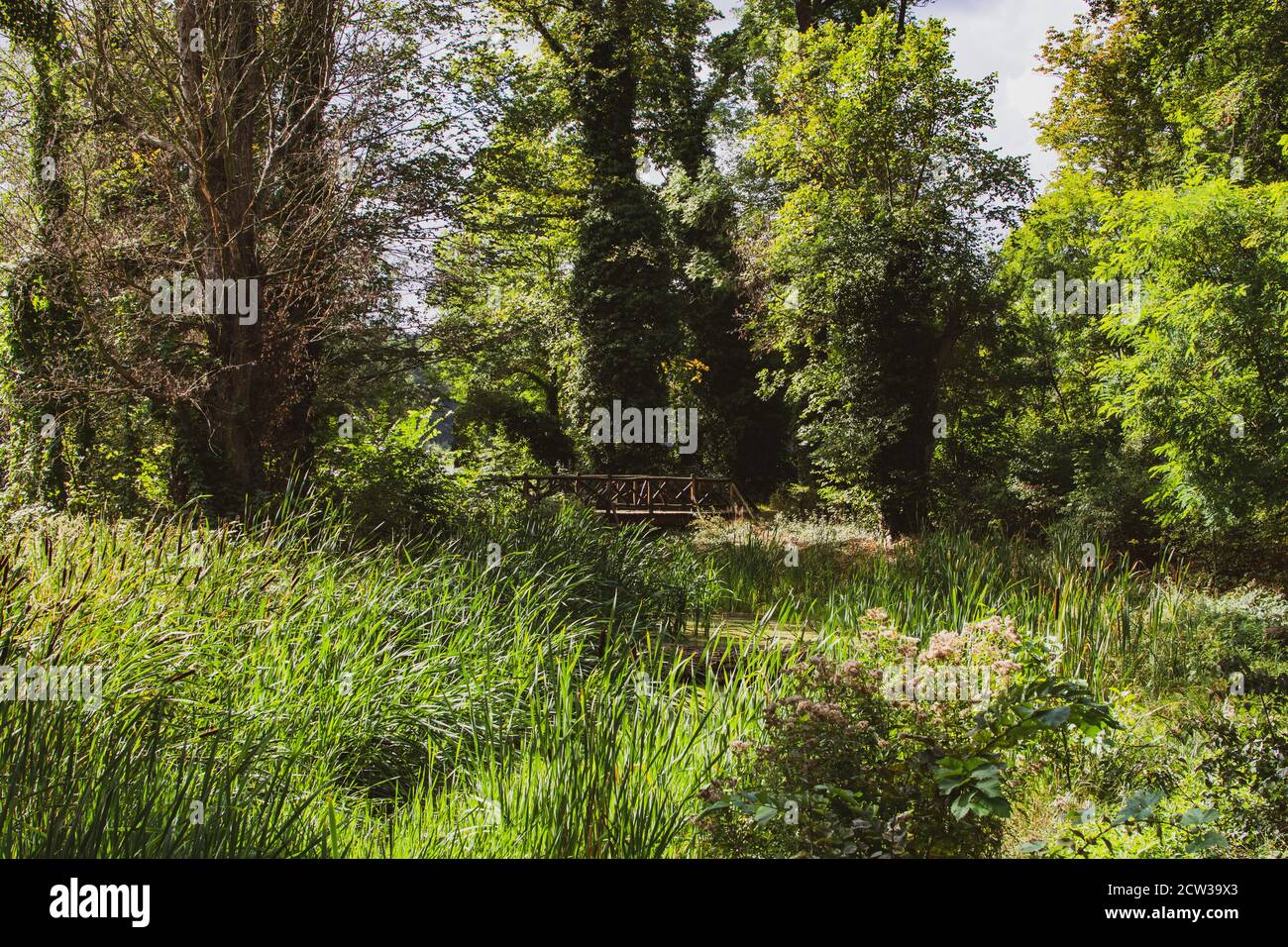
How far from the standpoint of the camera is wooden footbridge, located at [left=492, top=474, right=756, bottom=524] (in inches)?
671

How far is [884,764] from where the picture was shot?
301 cm

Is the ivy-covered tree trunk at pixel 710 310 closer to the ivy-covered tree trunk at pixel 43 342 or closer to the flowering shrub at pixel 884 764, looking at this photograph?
the ivy-covered tree trunk at pixel 43 342

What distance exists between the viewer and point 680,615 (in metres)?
7.69

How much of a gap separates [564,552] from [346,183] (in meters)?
4.81

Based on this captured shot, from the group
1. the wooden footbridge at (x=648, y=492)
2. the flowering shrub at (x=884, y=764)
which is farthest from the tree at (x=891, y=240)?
the flowering shrub at (x=884, y=764)

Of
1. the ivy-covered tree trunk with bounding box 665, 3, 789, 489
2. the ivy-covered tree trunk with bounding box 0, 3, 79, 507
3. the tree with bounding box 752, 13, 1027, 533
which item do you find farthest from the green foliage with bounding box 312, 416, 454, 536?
the ivy-covered tree trunk with bounding box 665, 3, 789, 489

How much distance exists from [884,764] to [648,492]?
14.6 metres

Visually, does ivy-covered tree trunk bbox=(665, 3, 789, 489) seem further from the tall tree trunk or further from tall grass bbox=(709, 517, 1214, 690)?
the tall tree trunk

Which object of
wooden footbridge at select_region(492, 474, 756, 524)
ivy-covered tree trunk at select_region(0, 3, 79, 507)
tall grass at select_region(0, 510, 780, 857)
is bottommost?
tall grass at select_region(0, 510, 780, 857)

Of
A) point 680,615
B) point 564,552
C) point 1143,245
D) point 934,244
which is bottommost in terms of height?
point 680,615

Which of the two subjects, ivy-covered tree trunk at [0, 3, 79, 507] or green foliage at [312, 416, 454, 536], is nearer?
green foliage at [312, 416, 454, 536]

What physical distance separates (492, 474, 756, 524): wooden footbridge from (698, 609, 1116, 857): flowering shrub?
44.1 feet
